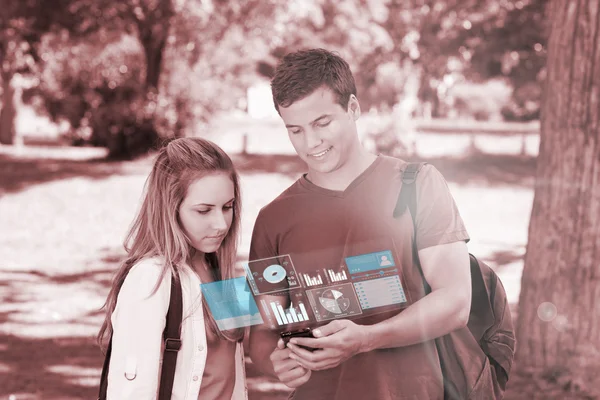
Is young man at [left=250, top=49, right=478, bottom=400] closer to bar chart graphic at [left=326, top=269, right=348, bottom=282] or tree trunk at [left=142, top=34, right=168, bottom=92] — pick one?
bar chart graphic at [left=326, top=269, right=348, bottom=282]

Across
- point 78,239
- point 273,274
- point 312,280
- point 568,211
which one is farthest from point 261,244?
point 78,239

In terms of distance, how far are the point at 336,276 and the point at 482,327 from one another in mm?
460

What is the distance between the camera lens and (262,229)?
225 cm

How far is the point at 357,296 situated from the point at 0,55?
2027cm

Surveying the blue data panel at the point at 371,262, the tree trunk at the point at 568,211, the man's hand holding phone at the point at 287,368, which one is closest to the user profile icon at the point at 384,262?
the blue data panel at the point at 371,262

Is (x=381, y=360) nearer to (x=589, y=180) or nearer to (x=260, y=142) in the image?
(x=589, y=180)

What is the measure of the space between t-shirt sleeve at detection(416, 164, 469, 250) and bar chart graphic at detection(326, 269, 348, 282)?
0.73 ft

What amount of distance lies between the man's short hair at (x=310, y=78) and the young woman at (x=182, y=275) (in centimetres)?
35

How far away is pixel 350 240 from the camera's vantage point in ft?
7.01

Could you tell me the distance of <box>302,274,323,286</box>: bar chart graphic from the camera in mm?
2098

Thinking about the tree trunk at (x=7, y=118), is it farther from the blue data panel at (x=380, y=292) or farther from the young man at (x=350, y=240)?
the blue data panel at (x=380, y=292)

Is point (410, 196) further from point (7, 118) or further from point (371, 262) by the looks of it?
point (7, 118)

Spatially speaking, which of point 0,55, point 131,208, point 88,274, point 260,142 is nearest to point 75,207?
point 131,208

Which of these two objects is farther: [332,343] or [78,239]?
[78,239]
